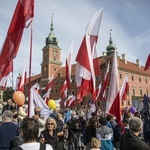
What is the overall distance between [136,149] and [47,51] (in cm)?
7917

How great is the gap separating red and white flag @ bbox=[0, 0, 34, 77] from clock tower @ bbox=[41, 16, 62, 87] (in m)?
69.2

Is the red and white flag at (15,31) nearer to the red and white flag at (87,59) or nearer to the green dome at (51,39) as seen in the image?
the red and white flag at (87,59)

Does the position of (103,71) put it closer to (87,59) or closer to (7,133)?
(87,59)

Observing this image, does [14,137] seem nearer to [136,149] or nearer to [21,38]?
[136,149]

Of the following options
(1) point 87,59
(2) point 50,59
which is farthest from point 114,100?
(2) point 50,59

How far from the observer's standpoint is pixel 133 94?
56.8 metres

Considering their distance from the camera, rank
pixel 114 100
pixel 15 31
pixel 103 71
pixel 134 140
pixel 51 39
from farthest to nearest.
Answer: pixel 51 39 < pixel 103 71 < pixel 114 100 < pixel 15 31 < pixel 134 140

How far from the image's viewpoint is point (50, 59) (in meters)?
78.1

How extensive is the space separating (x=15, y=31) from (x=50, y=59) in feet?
239

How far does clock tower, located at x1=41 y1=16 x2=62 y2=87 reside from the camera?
76312 mm

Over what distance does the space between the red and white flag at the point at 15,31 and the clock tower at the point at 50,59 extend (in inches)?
2723

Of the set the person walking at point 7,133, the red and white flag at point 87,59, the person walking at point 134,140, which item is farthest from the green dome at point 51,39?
the person walking at point 134,140

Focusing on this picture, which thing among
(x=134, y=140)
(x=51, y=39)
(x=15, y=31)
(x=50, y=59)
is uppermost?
(x=51, y=39)

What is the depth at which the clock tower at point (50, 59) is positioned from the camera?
76.3 m
